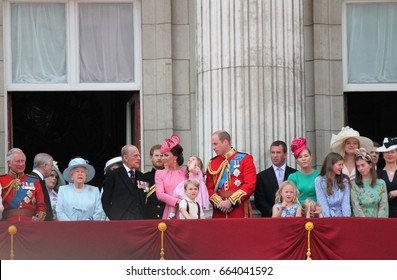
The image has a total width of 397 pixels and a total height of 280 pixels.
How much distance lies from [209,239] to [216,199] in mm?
1028

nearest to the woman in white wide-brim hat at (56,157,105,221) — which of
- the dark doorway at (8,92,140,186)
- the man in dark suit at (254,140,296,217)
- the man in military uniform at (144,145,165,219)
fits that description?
the man in military uniform at (144,145,165,219)

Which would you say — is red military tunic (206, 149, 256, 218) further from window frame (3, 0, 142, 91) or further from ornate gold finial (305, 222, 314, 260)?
window frame (3, 0, 142, 91)

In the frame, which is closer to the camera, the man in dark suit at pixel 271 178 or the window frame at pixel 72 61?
the man in dark suit at pixel 271 178

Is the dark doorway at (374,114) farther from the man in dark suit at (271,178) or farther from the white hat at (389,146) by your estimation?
the white hat at (389,146)

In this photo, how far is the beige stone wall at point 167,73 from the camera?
21672mm

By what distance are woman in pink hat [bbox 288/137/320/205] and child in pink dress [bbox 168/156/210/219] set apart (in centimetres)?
119

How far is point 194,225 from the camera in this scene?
17.3 metres

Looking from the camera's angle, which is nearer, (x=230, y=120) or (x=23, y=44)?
(x=230, y=120)

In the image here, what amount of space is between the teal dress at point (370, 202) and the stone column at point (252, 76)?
2558 millimetres

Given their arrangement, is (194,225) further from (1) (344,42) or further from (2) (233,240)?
(1) (344,42)

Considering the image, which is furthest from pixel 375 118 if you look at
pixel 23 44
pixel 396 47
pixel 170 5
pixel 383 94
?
pixel 23 44

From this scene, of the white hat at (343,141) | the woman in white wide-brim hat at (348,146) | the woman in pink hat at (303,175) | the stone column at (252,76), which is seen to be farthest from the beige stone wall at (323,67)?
the woman in pink hat at (303,175)

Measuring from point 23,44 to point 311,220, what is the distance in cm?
677

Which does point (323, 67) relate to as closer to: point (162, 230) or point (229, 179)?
point (229, 179)
